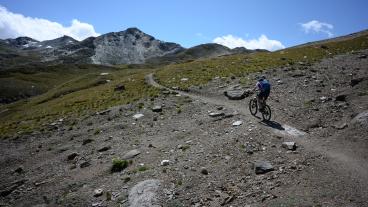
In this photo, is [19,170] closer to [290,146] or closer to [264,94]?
[264,94]

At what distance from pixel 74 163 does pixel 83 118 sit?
14.1 meters

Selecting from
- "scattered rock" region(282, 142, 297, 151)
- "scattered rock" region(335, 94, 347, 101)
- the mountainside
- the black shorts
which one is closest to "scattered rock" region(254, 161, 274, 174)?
the mountainside

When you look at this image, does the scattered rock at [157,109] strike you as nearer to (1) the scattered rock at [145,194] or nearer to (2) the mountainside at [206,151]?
(2) the mountainside at [206,151]

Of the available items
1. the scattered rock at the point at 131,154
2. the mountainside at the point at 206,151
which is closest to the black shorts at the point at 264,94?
the mountainside at the point at 206,151

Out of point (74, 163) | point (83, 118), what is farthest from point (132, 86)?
point (74, 163)

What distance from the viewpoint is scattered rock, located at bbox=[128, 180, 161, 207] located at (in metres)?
16.8

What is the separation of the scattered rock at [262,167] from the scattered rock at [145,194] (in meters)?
5.14

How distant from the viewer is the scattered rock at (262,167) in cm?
1733

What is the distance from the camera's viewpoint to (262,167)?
57.3ft

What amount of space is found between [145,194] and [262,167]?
6068 mm

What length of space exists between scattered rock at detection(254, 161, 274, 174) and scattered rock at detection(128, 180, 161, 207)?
16.9ft

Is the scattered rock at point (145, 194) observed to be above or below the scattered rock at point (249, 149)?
below

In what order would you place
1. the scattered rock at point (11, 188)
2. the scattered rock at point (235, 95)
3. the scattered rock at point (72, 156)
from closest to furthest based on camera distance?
the scattered rock at point (11, 188) → the scattered rock at point (72, 156) → the scattered rock at point (235, 95)

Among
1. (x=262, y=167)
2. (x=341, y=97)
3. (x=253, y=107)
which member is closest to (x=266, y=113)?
(x=253, y=107)
